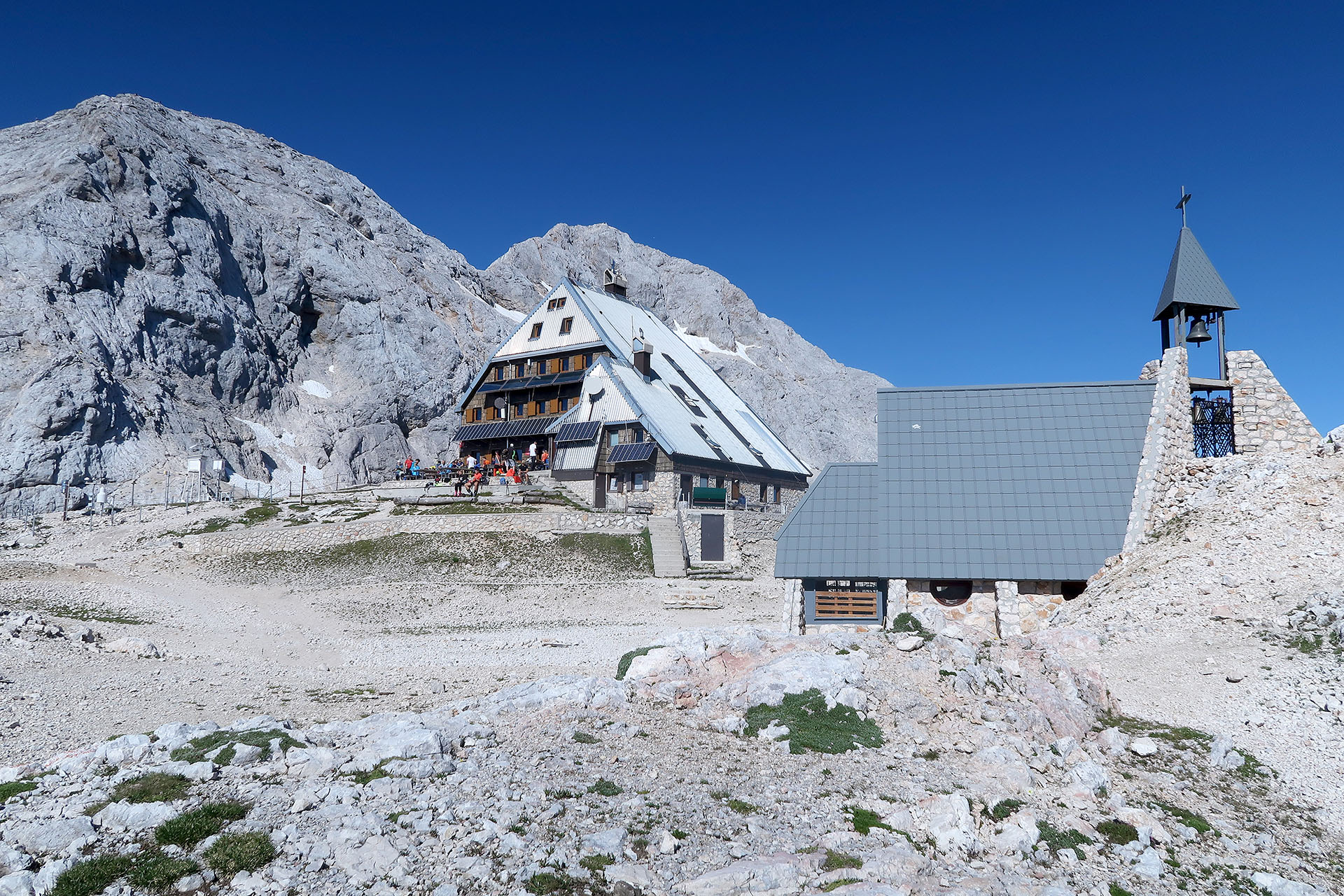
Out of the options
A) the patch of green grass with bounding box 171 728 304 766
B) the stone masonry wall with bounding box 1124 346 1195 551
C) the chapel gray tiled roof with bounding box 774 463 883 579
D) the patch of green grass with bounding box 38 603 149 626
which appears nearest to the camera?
the patch of green grass with bounding box 171 728 304 766

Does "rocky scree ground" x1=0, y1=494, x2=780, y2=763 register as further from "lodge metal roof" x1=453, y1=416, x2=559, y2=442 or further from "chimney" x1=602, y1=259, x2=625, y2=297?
"chimney" x1=602, y1=259, x2=625, y2=297

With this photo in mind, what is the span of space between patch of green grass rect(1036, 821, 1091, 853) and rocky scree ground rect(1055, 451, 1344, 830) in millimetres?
4123

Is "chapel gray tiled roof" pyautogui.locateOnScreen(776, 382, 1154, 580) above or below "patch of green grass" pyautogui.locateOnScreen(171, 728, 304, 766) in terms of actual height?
above

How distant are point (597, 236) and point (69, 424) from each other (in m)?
95.2

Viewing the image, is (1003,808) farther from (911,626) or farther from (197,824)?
(197,824)

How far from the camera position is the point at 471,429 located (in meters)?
62.4

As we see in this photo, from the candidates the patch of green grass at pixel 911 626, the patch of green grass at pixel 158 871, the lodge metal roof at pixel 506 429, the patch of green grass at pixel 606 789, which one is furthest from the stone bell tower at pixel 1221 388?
A: the lodge metal roof at pixel 506 429

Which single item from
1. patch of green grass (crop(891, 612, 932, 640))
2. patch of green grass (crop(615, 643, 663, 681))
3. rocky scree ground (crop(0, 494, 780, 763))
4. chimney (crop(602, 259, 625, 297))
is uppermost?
chimney (crop(602, 259, 625, 297))

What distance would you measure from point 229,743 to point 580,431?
4074cm

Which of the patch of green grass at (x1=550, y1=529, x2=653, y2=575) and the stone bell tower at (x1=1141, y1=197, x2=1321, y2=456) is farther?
the patch of green grass at (x1=550, y1=529, x2=653, y2=575)

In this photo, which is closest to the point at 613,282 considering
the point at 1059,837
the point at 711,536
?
the point at 711,536

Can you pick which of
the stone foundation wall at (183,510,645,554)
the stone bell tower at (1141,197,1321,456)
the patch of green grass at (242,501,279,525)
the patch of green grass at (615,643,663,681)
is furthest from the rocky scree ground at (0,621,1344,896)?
the patch of green grass at (242,501,279,525)

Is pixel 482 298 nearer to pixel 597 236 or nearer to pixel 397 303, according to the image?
pixel 397 303

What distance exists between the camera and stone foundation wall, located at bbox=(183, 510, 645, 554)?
3878cm
